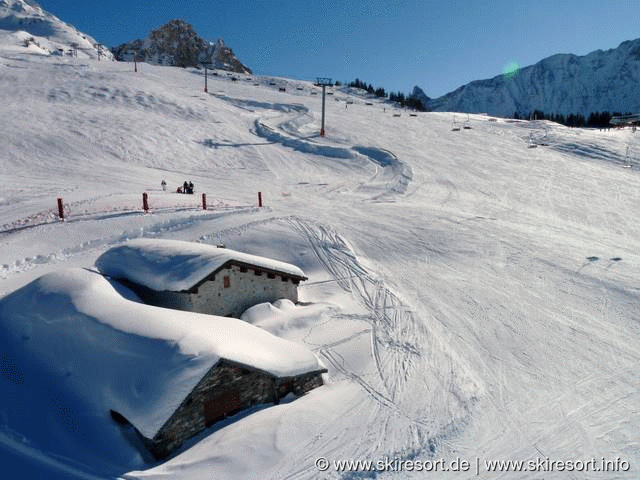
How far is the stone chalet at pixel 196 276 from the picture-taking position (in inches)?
484

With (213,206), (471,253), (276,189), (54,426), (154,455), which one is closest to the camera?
(154,455)

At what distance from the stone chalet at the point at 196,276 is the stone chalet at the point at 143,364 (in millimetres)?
1295

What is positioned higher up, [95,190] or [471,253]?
[95,190]

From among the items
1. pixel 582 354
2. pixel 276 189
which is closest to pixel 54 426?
pixel 582 354

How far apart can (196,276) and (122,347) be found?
325 centimetres

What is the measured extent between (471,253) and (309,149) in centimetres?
1955

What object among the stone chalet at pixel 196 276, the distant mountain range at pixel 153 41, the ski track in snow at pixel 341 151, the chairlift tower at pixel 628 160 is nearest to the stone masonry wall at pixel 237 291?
the stone chalet at pixel 196 276

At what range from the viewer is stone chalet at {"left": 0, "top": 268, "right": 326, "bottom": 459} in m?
8.54

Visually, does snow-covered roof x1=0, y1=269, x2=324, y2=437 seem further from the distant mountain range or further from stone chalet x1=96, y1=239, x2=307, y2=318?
the distant mountain range

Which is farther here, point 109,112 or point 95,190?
point 109,112

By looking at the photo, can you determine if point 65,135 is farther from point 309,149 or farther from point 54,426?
point 54,426

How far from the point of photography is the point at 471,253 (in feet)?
61.8

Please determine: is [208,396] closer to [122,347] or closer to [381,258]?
[122,347]

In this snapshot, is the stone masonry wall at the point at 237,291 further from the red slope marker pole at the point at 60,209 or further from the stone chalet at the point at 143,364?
the red slope marker pole at the point at 60,209
